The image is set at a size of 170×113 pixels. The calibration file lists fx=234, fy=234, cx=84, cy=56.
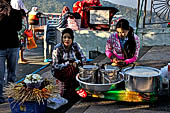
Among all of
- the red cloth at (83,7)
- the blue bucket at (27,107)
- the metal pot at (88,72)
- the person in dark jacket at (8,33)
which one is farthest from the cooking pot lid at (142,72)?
the red cloth at (83,7)

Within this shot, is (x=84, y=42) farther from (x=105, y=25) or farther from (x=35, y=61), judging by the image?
(x=35, y=61)

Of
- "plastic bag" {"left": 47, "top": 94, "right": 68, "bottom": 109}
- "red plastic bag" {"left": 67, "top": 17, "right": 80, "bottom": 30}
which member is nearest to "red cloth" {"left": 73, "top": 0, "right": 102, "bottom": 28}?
"red plastic bag" {"left": 67, "top": 17, "right": 80, "bottom": 30}

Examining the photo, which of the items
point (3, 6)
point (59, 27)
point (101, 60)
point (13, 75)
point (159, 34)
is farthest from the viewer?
point (59, 27)

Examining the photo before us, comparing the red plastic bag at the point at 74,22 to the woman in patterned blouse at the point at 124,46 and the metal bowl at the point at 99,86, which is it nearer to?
the woman in patterned blouse at the point at 124,46

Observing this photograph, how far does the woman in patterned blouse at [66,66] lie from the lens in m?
3.41

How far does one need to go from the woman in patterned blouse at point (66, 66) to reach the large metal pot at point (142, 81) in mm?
881

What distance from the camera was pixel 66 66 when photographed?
3.40 m

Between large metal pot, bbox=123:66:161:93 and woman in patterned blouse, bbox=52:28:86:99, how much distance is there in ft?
2.89

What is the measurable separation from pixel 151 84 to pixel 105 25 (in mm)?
3983

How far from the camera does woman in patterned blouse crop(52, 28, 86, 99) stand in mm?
3414

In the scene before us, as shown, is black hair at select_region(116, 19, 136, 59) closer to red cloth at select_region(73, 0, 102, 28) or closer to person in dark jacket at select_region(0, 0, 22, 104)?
person in dark jacket at select_region(0, 0, 22, 104)

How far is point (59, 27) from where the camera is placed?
7.04m

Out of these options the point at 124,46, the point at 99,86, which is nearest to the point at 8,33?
the point at 99,86

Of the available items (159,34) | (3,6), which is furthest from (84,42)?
(3,6)
